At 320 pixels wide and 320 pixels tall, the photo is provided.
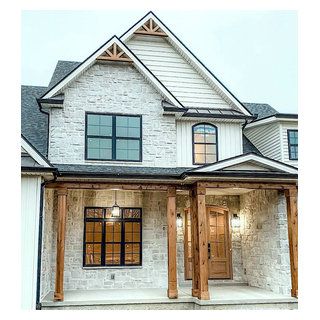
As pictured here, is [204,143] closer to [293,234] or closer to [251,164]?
[251,164]

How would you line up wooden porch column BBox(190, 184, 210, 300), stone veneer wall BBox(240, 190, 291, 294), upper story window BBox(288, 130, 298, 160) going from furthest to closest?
upper story window BBox(288, 130, 298, 160) < stone veneer wall BBox(240, 190, 291, 294) < wooden porch column BBox(190, 184, 210, 300)

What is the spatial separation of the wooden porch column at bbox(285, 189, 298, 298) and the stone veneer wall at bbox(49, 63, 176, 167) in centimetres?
332

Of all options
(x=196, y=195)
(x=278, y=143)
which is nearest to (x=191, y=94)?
(x=278, y=143)

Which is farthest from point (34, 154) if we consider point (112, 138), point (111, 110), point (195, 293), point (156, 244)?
point (195, 293)

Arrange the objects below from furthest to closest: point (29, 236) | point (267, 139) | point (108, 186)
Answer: point (267, 139)
point (108, 186)
point (29, 236)

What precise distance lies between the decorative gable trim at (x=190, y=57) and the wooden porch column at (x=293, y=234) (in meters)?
3.48

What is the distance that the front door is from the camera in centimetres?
1301

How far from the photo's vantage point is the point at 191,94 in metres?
13.6

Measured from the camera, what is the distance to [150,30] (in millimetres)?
13703

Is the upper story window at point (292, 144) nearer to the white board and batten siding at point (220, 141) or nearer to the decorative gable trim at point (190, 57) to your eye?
the white board and batten siding at point (220, 141)

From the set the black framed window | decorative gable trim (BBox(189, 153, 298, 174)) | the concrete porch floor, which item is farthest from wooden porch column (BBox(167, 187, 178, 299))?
the black framed window

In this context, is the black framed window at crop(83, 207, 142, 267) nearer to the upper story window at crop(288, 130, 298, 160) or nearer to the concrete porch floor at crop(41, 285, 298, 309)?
the concrete porch floor at crop(41, 285, 298, 309)

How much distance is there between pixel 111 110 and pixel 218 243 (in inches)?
195
